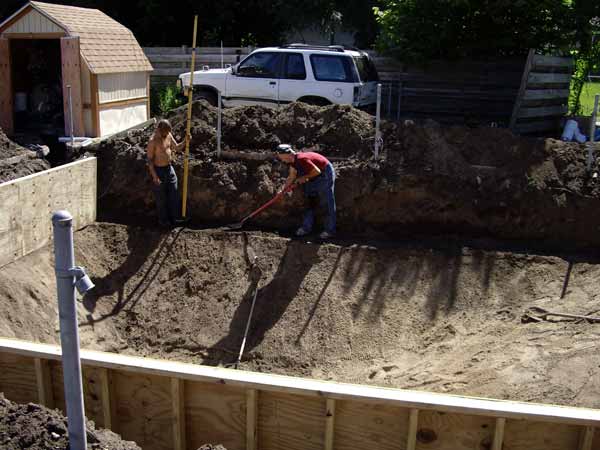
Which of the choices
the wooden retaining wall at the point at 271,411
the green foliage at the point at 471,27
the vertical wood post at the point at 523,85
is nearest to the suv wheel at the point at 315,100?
the green foliage at the point at 471,27

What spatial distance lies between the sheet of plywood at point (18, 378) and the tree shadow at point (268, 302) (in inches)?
161

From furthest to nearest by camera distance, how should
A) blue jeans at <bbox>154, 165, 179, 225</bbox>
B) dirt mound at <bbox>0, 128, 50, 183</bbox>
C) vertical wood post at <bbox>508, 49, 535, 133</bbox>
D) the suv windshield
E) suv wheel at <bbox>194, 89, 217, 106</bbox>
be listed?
suv wheel at <bbox>194, 89, 217, 106</bbox> < the suv windshield < vertical wood post at <bbox>508, 49, 535, 133</bbox> < dirt mound at <bbox>0, 128, 50, 183</bbox> < blue jeans at <bbox>154, 165, 179, 225</bbox>

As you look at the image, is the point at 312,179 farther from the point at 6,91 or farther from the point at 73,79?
the point at 6,91

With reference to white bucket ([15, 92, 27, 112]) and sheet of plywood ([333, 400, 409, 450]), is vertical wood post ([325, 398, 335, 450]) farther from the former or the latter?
white bucket ([15, 92, 27, 112])

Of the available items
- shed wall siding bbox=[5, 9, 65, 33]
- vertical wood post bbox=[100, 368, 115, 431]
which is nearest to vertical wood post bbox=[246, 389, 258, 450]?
vertical wood post bbox=[100, 368, 115, 431]

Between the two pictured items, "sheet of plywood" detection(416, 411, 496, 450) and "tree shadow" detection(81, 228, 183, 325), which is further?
"tree shadow" detection(81, 228, 183, 325)

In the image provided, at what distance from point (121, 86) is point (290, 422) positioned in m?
11.3

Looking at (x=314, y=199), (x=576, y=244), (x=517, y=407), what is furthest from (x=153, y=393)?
(x=576, y=244)

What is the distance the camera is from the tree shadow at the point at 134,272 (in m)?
9.58

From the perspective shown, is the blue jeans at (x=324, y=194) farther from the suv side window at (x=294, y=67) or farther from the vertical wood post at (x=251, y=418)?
the vertical wood post at (x=251, y=418)

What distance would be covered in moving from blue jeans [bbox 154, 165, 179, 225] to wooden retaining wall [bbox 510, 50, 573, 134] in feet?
25.8

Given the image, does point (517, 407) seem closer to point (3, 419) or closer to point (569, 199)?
point (3, 419)

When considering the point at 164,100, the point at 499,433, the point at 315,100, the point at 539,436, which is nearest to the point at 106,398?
the point at 499,433

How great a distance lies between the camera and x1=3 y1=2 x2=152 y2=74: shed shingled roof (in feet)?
42.6
